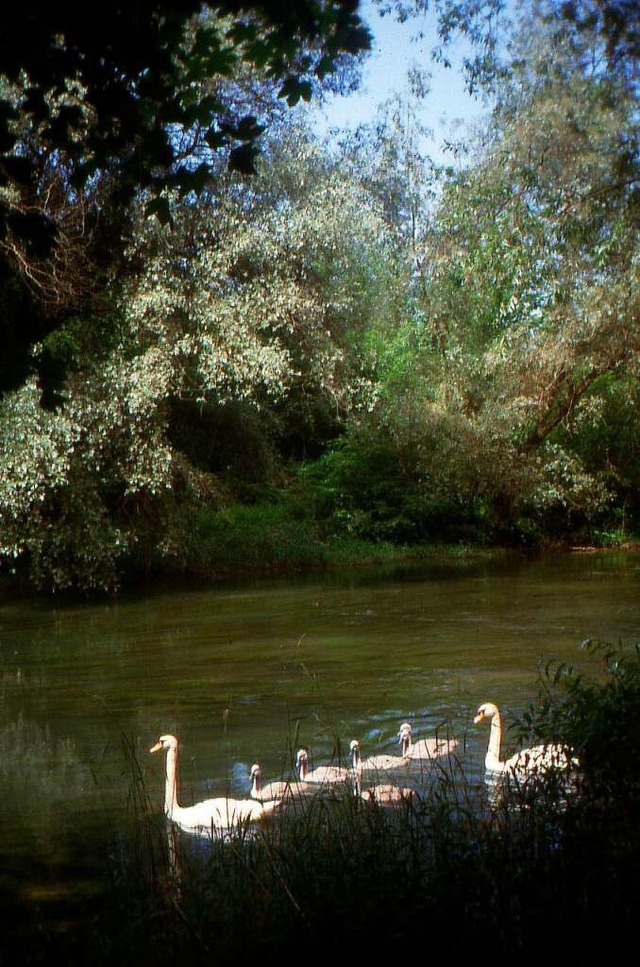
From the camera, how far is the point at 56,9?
4.79 metres

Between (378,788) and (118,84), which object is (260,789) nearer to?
(378,788)

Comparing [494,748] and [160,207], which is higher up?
[160,207]

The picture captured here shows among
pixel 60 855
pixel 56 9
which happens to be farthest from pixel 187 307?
pixel 56 9

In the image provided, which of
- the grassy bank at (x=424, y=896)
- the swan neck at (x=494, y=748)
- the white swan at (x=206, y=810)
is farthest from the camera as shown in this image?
the swan neck at (x=494, y=748)

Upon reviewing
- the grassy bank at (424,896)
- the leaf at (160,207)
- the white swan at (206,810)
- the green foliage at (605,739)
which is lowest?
the white swan at (206,810)

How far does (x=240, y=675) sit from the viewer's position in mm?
14781

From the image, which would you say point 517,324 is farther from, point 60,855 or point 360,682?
point 60,855

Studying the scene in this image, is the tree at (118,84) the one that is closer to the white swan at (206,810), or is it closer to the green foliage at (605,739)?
the green foliage at (605,739)

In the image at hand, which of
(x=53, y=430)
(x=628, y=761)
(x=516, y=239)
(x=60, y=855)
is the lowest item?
(x=60, y=855)

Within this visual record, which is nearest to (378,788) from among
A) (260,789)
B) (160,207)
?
(260,789)

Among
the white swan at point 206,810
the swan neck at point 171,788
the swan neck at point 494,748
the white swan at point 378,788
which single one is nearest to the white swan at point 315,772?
the white swan at point 378,788

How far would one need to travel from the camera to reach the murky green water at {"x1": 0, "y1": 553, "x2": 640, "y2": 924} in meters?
9.50

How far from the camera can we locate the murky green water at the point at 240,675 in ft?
31.2

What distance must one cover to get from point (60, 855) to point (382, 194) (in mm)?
27869
